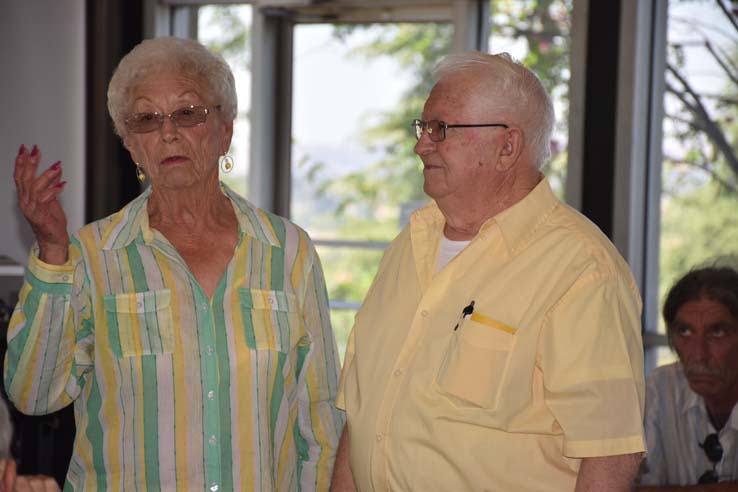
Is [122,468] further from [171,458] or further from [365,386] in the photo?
[365,386]

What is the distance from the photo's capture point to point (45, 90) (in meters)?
4.71

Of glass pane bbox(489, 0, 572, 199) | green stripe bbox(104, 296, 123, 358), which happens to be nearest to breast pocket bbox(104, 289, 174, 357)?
green stripe bbox(104, 296, 123, 358)

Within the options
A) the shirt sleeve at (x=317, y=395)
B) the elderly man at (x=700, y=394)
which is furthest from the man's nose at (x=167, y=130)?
the elderly man at (x=700, y=394)

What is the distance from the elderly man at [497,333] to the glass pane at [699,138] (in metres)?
2.19

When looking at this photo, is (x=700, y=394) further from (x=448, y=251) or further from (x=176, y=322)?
(x=176, y=322)

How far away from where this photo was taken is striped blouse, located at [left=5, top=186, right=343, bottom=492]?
82.0 inches

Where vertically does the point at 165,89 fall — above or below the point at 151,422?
above

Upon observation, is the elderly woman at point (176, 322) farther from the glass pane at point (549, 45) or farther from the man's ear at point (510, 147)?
the glass pane at point (549, 45)

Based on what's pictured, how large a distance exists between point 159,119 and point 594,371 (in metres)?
1.05

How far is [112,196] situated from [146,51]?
107 inches

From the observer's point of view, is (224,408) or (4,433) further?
(224,408)

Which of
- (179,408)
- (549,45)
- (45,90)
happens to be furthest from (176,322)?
(45,90)

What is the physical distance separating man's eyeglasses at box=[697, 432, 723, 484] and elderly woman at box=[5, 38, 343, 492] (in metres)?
1.42

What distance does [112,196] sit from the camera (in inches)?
191
